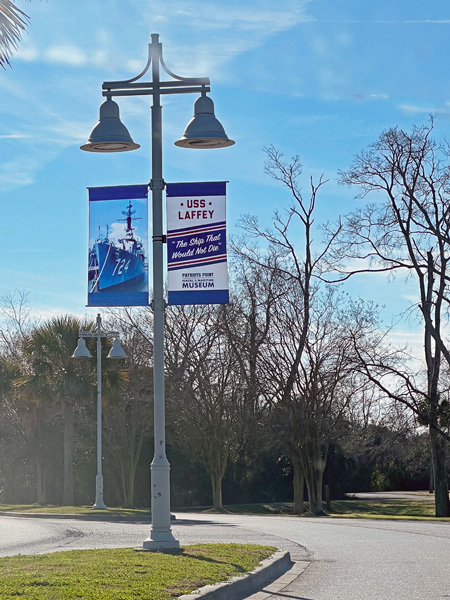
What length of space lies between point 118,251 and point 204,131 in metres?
2.23

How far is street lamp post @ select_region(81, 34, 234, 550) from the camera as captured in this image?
13.0 meters

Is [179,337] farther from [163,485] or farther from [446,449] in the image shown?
[163,485]

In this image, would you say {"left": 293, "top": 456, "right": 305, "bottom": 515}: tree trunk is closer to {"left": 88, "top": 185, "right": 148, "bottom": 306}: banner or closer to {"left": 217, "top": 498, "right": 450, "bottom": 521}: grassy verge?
{"left": 217, "top": 498, "right": 450, "bottom": 521}: grassy verge

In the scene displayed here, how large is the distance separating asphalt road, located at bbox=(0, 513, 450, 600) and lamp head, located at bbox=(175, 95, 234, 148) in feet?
21.0

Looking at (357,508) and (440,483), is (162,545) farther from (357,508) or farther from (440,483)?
(357,508)

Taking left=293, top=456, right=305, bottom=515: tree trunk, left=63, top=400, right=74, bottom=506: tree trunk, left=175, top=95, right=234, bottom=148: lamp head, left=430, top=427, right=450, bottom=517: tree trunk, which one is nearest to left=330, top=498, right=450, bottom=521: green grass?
left=293, top=456, right=305, bottom=515: tree trunk

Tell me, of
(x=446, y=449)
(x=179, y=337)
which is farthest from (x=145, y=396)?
(x=446, y=449)

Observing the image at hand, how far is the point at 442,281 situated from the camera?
36625mm

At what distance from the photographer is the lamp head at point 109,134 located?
44.5ft

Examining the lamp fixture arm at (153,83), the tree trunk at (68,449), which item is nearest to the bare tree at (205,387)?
the tree trunk at (68,449)

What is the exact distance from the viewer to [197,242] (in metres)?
13.6

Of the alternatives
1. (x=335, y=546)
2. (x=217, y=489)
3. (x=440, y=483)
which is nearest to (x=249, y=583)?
(x=335, y=546)

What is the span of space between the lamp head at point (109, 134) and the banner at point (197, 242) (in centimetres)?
95

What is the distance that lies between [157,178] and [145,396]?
32110mm
